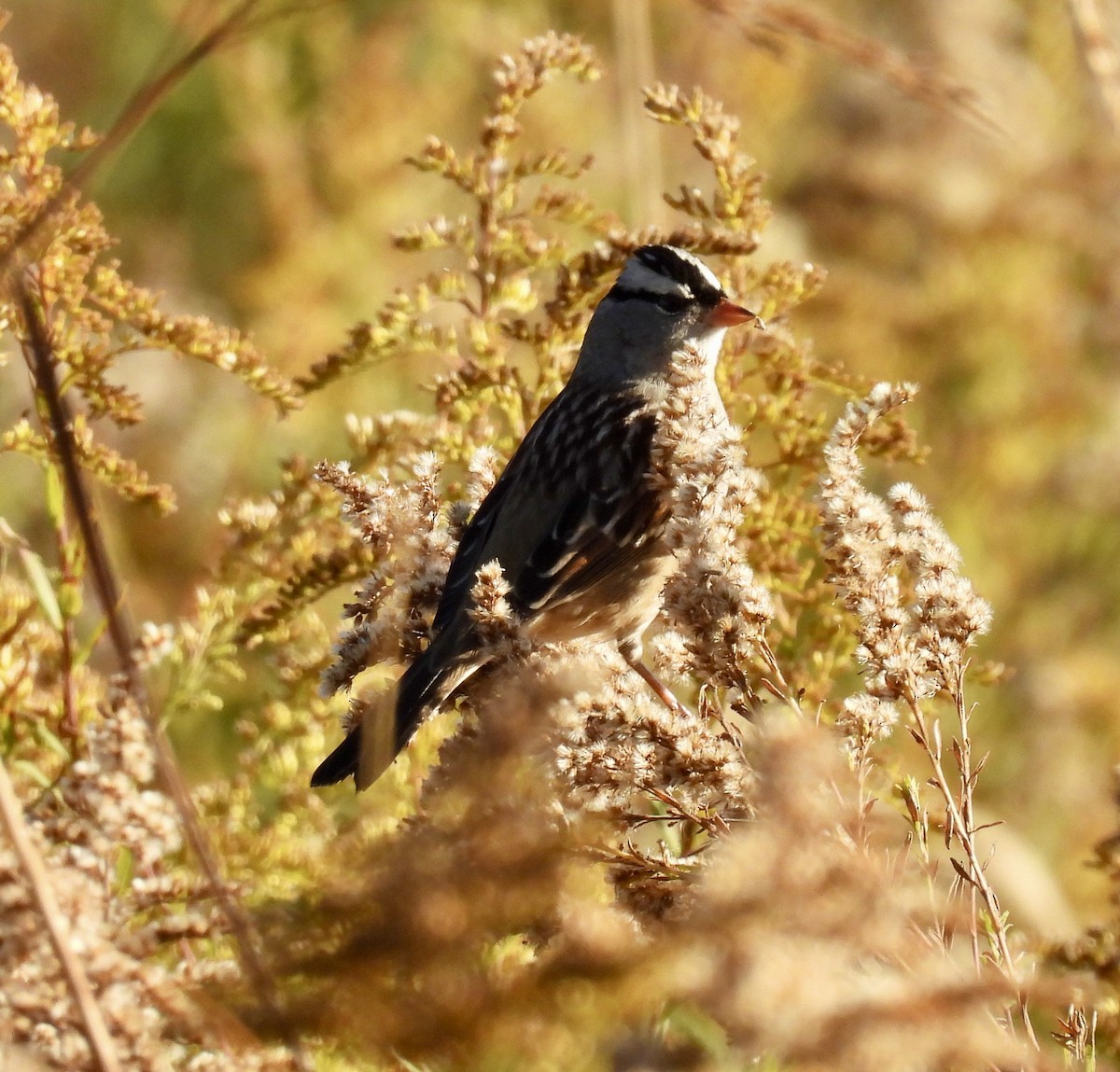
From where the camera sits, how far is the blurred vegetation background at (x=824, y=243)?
14.5 ft

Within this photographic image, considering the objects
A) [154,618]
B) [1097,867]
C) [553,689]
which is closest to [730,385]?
[1097,867]

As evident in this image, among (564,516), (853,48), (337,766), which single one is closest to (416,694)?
(337,766)

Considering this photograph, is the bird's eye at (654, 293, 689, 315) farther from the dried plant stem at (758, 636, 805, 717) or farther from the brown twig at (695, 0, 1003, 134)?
the dried plant stem at (758, 636, 805, 717)

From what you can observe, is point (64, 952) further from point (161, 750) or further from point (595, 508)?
point (595, 508)

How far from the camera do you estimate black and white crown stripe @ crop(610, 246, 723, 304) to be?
2.99 m

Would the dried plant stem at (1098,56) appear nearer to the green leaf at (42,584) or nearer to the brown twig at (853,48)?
the brown twig at (853,48)

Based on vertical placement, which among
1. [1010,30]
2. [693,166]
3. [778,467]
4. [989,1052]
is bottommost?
[989,1052]

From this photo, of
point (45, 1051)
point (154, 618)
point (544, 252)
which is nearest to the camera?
point (45, 1051)

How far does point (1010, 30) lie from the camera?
5.84 m

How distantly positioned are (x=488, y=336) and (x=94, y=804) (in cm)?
139

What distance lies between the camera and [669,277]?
314 cm

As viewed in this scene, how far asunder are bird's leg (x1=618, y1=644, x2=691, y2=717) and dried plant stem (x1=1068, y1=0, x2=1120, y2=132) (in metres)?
0.77

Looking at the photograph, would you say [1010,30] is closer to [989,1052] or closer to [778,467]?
[778,467]

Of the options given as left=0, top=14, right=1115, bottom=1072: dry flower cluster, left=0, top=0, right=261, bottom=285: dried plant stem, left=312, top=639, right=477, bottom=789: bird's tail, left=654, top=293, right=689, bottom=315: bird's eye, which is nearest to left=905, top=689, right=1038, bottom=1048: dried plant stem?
left=0, top=14, right=1115, bottom=1072: dry flower cluster
